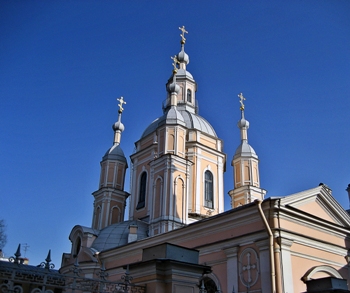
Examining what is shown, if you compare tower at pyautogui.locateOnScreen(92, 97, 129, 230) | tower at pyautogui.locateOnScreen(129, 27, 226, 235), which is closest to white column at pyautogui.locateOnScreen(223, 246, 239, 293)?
tower at pyautogui.locateOnScreen(129, 27, 226, 235)

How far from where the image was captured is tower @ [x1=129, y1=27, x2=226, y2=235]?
806 inches

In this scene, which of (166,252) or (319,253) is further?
(319,253)

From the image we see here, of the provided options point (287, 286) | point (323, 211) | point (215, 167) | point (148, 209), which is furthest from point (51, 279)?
point (215, 167)

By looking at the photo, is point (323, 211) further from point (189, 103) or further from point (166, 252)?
point (189, 103)

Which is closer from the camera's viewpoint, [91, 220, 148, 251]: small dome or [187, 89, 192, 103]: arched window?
[91, 220, 148, 251]: small dome

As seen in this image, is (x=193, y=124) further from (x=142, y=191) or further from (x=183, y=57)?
(x=183, y=57)

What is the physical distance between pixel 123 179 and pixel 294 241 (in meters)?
16.2

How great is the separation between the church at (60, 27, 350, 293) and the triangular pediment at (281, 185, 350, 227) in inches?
1.5

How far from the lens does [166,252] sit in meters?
6.99

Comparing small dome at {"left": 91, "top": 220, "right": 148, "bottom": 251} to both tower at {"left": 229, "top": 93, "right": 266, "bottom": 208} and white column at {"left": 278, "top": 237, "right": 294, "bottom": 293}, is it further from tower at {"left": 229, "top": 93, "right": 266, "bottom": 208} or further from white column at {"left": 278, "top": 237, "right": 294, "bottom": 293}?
white column at {"left": 278, "top": 237, "right": 294, "bottom": 293}

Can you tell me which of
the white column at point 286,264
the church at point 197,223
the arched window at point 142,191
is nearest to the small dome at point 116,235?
the church at point 197,223

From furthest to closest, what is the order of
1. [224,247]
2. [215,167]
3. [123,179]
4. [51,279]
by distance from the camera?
1. [123,179]
2. [215,167]
3. [224,247]
4. [51,279]

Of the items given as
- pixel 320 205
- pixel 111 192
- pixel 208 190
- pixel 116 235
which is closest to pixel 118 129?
pixel 111 192

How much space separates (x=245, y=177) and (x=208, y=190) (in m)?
3.65
